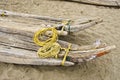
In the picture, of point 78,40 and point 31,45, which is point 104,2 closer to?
point 78,40

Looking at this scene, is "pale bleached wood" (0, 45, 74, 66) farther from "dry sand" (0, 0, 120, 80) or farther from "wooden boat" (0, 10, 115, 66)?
"dry sand" (0, 0, 120, 80)

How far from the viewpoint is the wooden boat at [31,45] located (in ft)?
9.96

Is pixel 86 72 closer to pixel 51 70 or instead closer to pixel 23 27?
pixel 51 70

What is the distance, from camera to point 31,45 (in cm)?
332

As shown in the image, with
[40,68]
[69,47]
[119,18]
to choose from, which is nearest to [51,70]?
[40,68]

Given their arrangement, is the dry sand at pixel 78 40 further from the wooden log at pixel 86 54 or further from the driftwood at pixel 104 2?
the wooden log at pixel 86 54

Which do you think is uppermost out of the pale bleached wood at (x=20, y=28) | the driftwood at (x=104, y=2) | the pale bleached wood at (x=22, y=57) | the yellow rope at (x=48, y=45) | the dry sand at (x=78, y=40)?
the pale bleached wood at (x=20, y=28)

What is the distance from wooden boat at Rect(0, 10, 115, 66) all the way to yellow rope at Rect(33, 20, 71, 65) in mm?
49

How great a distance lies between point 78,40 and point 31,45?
905 millimetres

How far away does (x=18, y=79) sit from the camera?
3.13 meters

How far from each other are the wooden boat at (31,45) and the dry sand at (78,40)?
0.15m

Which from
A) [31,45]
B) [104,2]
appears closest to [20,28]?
[31,45]

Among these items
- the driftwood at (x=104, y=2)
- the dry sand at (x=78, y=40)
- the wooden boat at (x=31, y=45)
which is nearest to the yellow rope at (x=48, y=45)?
the wooden boat at (x=31, y=45)

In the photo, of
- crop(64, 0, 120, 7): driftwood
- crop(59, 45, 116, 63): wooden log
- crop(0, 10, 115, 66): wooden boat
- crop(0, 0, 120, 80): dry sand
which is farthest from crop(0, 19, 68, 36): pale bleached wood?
crop(64, 0, 120, 7): driftwood
